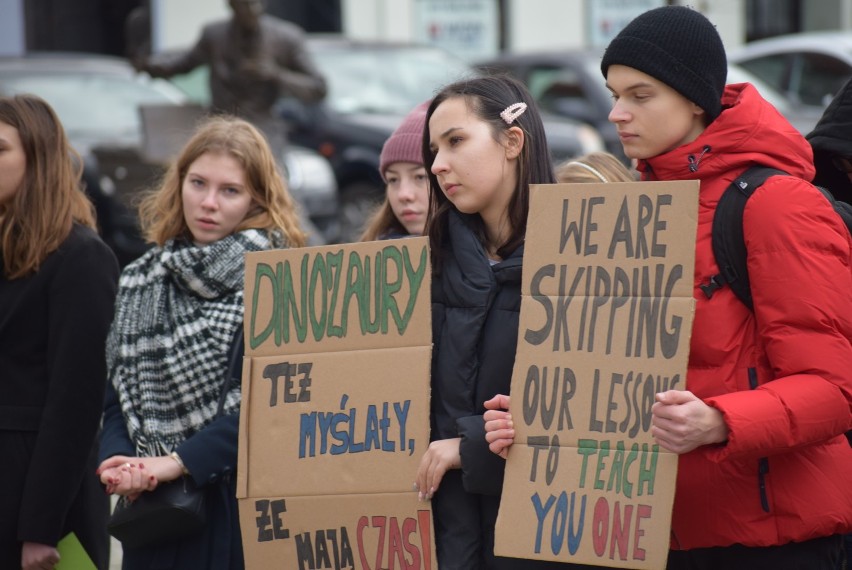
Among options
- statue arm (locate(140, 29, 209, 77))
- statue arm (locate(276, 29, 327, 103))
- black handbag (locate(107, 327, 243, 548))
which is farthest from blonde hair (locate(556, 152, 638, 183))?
statue arm (locate(140, 29, 209, 77))

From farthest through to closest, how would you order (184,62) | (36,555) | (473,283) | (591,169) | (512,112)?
(184,62) < (591,169) < (36,555) < (512,112) < (473,283)

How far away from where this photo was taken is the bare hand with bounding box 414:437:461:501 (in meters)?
2.81

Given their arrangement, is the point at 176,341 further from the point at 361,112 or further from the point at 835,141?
the point at 361,112

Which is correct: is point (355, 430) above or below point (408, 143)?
below

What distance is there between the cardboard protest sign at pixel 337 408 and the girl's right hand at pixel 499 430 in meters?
0.19

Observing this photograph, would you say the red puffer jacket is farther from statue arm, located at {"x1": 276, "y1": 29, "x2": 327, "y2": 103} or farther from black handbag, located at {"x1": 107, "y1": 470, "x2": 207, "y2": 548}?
statue arm, located at {"x1": 276, "y1": 29, "x2": 327, "y2": 103}

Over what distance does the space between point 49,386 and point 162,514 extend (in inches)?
21.1

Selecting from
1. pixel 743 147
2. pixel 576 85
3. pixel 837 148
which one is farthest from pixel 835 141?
pixel 576 85

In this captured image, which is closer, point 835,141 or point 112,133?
point 835,141

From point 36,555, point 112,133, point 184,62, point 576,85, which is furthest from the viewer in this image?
point 576,85

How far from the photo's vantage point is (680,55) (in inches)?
108

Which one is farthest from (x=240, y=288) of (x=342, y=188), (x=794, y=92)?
(x=794, y=92)

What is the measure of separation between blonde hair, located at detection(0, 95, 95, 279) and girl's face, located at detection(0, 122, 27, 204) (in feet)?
0.04

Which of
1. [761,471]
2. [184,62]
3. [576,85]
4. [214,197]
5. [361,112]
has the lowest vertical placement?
[361,112]
